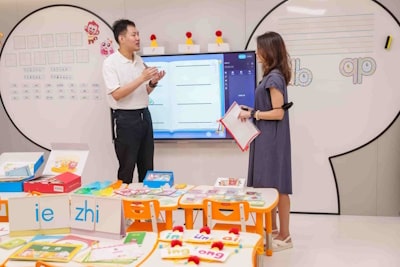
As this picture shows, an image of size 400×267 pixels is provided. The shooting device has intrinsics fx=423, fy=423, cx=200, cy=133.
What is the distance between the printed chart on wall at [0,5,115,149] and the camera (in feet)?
14.1

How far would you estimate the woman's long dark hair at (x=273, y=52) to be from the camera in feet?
9.77

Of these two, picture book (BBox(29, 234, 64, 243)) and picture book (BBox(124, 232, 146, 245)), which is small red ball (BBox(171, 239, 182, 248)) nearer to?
picture book (BBox(124, 232, 146, 245))

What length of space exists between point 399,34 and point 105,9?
277 centimetres

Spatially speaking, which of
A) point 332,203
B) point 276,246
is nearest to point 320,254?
point 276,246

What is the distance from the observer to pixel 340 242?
3350 mm

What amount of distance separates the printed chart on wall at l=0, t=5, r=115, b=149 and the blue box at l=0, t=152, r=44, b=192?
1.42 meters

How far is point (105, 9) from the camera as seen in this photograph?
423cm

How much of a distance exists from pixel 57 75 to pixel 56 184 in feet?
7.00

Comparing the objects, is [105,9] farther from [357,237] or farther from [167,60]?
[357,237]

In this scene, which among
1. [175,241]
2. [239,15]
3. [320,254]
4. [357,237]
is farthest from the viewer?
[239,15]

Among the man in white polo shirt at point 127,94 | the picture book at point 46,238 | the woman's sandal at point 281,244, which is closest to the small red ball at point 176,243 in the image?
the picture book at point 46,238

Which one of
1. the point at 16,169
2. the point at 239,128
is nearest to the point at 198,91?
the point at 239,128

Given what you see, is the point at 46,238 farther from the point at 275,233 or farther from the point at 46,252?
the point at 275,233

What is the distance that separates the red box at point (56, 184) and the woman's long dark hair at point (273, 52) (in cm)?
153
